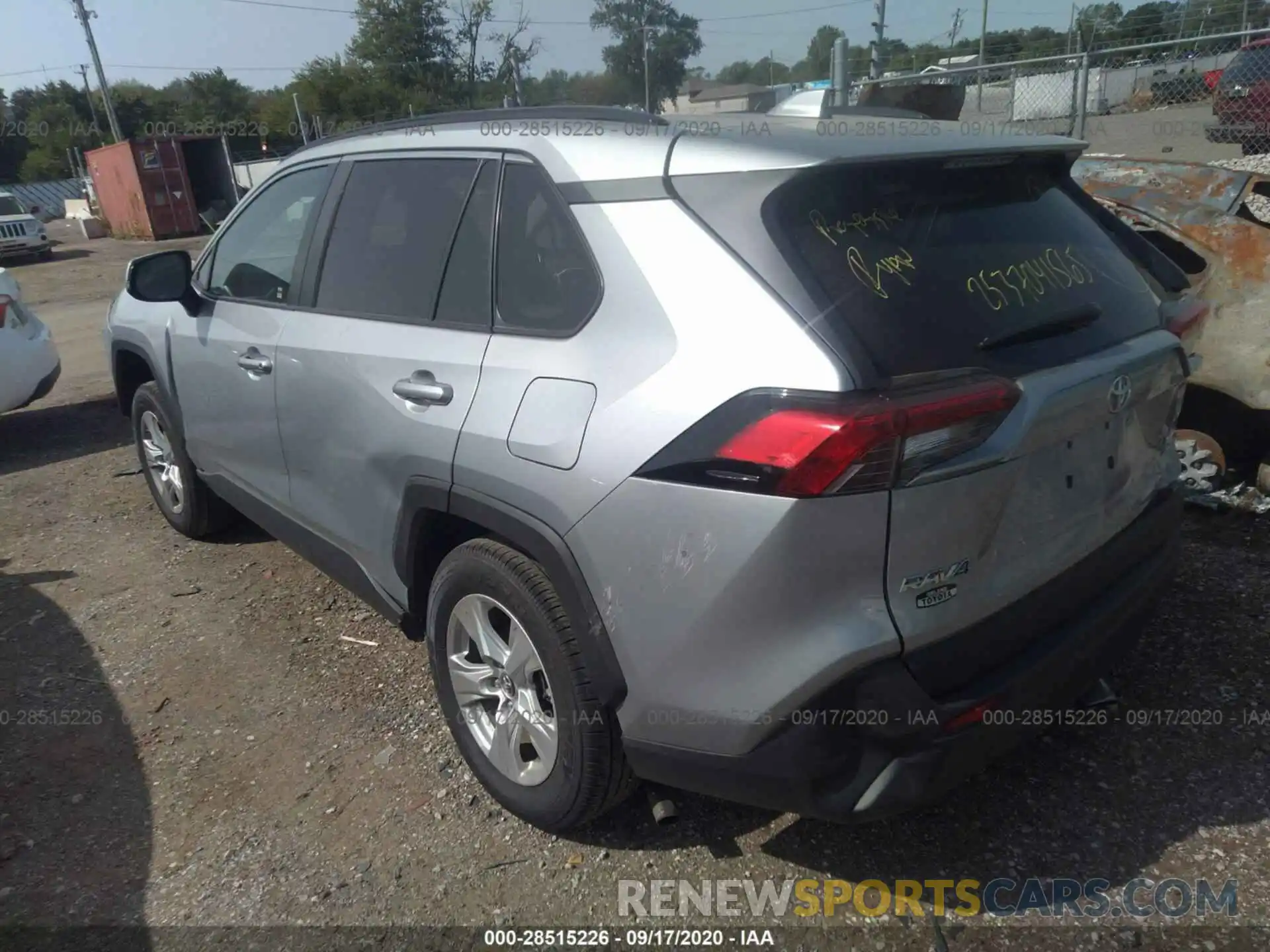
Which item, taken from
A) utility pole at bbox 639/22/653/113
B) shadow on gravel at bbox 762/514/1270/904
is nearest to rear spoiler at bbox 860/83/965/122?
shadow on gravel at bbox 762/514/1270/904

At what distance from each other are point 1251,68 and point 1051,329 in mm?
10825

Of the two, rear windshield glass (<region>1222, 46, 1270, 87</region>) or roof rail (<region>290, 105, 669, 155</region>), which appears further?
rear windshield glass (<region>1222, 46, 1270, 87</region>)

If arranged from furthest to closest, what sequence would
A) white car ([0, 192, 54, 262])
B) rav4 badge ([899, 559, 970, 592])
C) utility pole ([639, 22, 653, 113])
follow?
1. white car ([0, 192, 54, 262])
2. utility pole ([639, 22, 653, 113])
3. rav4 badge ([899, 559, 970, 592])

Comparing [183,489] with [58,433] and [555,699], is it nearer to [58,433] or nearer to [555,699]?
[555,699]

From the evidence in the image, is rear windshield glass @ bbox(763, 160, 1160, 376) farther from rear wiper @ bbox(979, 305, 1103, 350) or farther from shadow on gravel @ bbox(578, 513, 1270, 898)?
shadow on gravel @ bbox(578, 513, 1270, 898)

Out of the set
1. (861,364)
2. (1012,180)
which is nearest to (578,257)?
(861,364)

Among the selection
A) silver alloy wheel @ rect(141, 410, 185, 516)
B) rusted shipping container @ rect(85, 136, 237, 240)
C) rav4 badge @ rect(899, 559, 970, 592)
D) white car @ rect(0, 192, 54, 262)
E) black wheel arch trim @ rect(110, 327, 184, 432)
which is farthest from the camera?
rusted shipping container @ rect(85, 136, 237, 240)

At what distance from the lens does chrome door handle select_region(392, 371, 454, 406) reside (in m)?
2.44

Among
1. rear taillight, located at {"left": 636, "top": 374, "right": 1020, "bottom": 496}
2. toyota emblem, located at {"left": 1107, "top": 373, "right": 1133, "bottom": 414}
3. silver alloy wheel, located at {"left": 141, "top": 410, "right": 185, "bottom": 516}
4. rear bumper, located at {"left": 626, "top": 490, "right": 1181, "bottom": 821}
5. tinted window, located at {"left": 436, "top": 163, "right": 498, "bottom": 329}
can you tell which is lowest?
silver alloy wheel, located at {"left": 141, "top": 410, "right": 185, "bottom": 516}

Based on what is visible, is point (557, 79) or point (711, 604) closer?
A: point (711, 604)

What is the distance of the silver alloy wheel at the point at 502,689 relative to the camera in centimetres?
240

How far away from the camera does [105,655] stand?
365 centimetres

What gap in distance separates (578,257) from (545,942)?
165cm

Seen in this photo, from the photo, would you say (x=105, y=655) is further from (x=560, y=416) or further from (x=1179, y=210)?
(x=1179, y=210)
